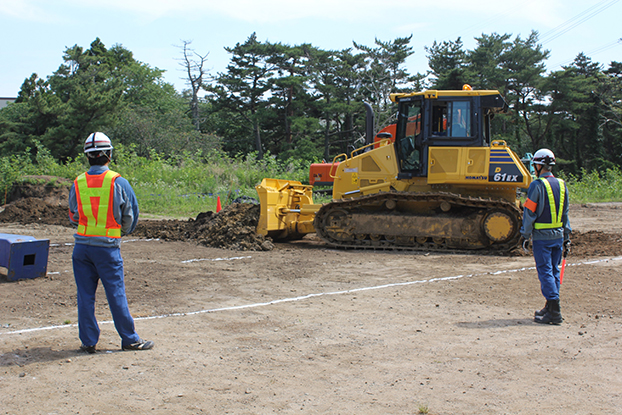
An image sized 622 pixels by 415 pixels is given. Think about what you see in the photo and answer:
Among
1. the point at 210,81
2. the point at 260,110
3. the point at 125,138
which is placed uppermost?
the point at 210,81

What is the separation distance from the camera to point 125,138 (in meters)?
35.6

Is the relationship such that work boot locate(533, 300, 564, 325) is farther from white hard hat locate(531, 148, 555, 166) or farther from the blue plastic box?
the blue plastic box

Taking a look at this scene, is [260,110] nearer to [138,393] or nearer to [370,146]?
[370,146]

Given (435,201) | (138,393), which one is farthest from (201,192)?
(138,393)

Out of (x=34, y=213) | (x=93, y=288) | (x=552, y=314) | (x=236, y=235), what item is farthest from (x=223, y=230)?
(x=34, y=213)

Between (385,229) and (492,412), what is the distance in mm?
7065

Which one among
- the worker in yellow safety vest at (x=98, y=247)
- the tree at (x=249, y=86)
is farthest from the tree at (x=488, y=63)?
the worker in yellow safety vest at (x=98, y=247)

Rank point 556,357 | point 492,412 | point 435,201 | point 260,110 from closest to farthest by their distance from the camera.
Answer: point 492,412 → point 556,357 → point 435,201 → point 260,110

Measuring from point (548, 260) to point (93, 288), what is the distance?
461cm

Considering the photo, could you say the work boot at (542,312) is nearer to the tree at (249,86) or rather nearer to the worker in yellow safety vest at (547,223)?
the worker in yellow safety vest at (547,223)

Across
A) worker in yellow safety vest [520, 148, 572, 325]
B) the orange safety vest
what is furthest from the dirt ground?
the orange safety vest

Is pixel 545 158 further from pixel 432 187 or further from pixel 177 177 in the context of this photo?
pixel 177 177

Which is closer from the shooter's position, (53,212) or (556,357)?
(556,357)

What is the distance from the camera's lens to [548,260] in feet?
18.8
